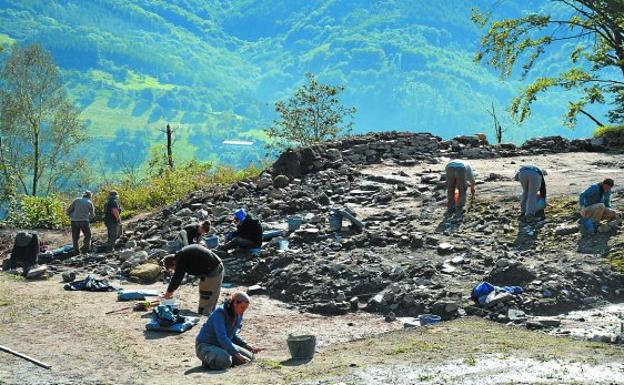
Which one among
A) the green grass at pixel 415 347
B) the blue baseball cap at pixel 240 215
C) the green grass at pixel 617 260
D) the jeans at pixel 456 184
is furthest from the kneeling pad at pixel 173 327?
the jeans at pixel 456 184

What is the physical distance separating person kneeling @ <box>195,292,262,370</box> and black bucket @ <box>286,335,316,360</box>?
1.80 ft

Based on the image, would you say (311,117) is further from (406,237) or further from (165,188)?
(406,237)

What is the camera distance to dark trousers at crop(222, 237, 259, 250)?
640 inches

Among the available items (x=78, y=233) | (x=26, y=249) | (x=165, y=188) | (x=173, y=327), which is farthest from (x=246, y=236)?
(x=165, y=188)

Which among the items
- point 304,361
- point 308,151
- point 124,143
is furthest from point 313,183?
point 124,143

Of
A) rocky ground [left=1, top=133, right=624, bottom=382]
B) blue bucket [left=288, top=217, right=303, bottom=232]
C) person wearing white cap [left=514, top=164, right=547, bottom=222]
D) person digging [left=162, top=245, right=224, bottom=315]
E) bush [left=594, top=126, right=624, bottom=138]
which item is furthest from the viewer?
bush [left=594, top=126, right=624, bottom=138]

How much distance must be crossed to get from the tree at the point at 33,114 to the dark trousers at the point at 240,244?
25.8m

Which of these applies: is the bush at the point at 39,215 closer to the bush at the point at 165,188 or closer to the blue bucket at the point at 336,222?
the bush at the point at 165,188

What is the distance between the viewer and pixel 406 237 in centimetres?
1570

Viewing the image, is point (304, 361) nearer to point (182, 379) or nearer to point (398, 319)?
point (182, 379)

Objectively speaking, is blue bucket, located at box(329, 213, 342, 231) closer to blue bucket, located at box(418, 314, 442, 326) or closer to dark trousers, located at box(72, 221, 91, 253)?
blue bucket, located at box(418, 314, 442, 326)

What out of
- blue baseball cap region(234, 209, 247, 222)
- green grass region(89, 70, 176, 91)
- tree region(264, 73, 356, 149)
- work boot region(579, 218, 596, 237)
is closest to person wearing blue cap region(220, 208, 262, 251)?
blue baseball cap region(234, 209, 247, 222)

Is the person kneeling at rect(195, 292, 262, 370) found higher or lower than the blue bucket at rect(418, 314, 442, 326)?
higher

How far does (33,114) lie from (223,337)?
115 feet
